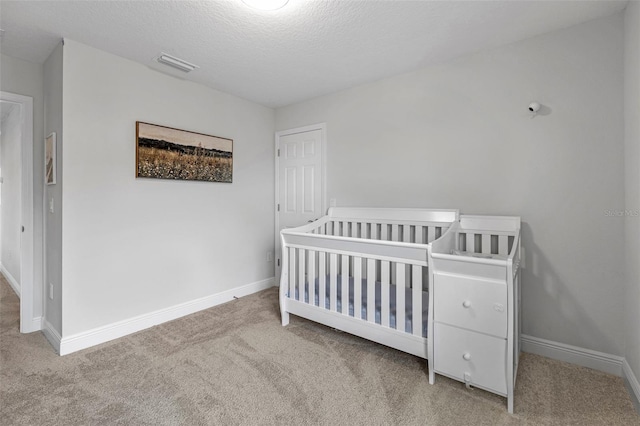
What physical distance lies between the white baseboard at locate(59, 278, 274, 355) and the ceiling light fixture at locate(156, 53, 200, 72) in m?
2.19

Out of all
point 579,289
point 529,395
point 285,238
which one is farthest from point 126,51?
point 579,289

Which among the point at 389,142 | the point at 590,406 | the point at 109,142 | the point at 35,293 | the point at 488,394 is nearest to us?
the point at 590,406

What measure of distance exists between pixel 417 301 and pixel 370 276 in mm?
354

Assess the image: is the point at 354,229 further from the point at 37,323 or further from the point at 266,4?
the point at 37,323

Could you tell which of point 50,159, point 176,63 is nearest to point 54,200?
point 50,159

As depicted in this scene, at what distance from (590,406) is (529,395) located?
28 centimetres

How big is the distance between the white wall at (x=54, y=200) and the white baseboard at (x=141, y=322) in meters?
0.14

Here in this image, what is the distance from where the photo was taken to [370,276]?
2.02m

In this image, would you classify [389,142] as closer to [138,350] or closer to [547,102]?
[547,102]

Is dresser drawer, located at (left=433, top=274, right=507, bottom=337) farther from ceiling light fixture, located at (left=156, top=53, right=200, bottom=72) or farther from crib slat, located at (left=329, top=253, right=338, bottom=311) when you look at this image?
ceiling light fixture, located at (left=156, top=53, right=200, bottom=72)

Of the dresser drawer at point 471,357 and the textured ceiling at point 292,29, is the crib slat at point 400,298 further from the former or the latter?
the textured ceiling at point 292,29

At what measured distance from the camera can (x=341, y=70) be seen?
2.59m

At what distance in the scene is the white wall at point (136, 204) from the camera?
2.14 m


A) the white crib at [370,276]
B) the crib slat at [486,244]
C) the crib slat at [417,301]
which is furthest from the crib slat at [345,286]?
the crib slat at [486,244]
